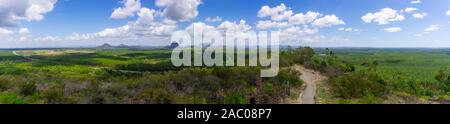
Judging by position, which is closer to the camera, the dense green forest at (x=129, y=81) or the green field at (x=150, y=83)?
the dense green forest at (x=129, y=81)

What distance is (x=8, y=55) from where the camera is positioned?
17.7 m

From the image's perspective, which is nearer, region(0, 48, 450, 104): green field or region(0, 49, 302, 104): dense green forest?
region(0, 49, 302, 104): dense green forest

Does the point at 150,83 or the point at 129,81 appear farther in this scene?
the point at 129,81

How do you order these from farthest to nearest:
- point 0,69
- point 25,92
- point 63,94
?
point 0,69, point 25,92, point 63,94

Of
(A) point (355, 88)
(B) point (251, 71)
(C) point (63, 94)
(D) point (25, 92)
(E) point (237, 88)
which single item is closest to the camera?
(C) point (63, 94)

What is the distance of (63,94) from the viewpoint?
823 centimetres
